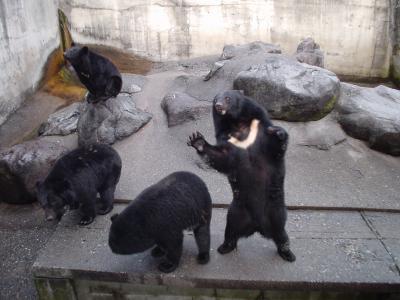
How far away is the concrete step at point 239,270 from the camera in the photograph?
393cm

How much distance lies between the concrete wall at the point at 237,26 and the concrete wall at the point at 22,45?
→ 46.3 inches

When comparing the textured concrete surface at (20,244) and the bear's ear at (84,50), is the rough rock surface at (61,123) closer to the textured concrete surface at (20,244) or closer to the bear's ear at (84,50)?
the textured concrete surface at (20,244)

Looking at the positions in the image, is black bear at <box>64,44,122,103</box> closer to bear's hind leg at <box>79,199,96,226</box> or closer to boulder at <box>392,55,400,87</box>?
bear's hind leg at <box>79,199,96,226</box>

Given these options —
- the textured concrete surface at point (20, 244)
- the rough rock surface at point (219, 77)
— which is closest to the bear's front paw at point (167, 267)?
the textured concrete surface at point (20, 244)

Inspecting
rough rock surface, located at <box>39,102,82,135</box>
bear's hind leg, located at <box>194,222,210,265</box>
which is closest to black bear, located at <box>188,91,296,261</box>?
bear's hind leg, located at <box>194,222,210,265</box>

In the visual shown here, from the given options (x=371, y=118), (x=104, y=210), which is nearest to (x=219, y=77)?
(x=371, y=118)

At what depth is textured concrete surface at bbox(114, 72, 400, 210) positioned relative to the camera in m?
5.44

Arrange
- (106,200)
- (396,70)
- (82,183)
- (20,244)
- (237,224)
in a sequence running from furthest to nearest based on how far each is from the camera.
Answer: (396,70), (20,244), (106,200), (82,183), (237,224)

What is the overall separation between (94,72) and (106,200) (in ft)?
6.99

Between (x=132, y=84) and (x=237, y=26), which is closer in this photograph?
(x=132, y=84)

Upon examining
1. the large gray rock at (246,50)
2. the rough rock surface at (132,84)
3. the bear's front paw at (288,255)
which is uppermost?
the large gray rock at (246,50)

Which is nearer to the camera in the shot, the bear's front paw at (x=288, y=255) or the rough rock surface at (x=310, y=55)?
the bear's front paw at (x=288, y=255)

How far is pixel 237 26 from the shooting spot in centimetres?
1038

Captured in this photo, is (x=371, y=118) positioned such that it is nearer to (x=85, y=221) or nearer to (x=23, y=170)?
(x=85, y=221)
